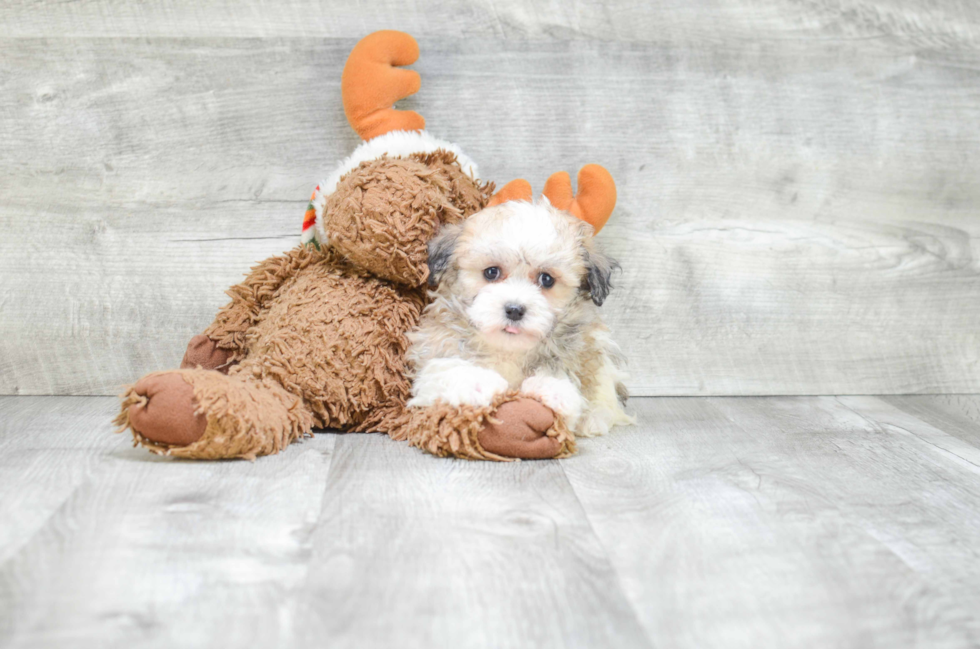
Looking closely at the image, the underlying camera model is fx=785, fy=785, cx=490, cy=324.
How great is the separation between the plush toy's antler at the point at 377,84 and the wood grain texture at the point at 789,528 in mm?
742

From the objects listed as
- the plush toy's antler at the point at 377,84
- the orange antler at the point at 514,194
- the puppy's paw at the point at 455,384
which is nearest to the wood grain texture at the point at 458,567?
the puppy's paw at the point at 455,384

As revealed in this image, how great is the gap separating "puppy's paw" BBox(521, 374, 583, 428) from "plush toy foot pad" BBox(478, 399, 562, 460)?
2cm

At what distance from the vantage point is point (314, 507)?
41.1 inches

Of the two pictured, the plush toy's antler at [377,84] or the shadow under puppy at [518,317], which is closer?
the shadow under puppy at [518,317]

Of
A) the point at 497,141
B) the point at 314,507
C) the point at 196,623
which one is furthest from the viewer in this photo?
the point at 497,141

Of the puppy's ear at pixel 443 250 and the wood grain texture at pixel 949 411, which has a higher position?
the puppy's ear at pixel 443 250

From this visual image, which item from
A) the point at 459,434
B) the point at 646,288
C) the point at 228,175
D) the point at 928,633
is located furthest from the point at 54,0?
the point at 928,633

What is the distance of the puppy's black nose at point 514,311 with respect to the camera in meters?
1.26

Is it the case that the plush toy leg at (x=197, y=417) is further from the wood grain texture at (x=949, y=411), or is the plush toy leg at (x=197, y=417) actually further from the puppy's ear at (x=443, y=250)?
the wood grain texture at (x=949, y=411)

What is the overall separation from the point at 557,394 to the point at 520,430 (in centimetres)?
9

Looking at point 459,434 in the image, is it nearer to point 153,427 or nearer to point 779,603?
point 153,427

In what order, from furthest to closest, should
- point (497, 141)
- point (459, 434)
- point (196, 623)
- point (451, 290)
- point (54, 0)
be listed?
point (497, 141) < point (54, 0) < point (451, 290) < point (459, 434) < point (196, 623)

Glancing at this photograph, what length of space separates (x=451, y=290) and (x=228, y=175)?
65 centimetres

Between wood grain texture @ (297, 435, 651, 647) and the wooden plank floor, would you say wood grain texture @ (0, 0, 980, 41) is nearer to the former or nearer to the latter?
the wooden plank floor
